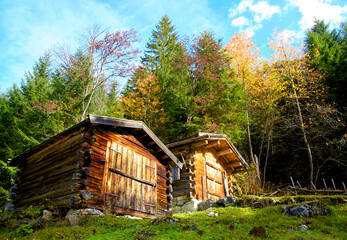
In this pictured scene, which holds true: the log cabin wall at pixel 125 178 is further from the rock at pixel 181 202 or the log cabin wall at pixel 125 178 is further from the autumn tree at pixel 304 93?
the autumn tree at pixel 304 93

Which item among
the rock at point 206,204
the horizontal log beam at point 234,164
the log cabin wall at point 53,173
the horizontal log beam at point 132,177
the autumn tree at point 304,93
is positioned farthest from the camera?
the autumn tree at point 304,93

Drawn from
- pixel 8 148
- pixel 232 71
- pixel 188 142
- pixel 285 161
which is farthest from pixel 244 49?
pixel 8 148

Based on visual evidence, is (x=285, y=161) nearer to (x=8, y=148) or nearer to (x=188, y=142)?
(x=188, y=142)

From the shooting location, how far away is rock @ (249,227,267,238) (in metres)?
6.78

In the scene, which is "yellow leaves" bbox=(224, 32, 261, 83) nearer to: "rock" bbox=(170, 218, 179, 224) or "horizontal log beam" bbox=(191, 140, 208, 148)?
"horizontal log beam" bbox=(191, 140, 208, 148)

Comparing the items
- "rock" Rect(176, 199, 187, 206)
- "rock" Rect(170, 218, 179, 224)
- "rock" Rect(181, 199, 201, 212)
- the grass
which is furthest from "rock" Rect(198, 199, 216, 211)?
"rock" Rect(170, 218, 179, 224)

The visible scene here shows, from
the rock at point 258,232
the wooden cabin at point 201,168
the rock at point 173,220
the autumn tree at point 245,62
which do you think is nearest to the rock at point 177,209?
the wooden cabin at point 201,168

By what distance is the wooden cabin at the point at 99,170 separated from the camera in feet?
30.6

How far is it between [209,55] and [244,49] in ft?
15.4

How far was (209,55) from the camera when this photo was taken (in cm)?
2417

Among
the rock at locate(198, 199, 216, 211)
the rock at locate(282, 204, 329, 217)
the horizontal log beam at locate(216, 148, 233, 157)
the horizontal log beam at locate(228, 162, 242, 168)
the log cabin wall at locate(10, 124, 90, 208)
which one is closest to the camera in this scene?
the rock at locate(282, 204, 329, 217)

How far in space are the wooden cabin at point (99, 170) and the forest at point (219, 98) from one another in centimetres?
677

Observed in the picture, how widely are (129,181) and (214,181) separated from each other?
8.07 metres

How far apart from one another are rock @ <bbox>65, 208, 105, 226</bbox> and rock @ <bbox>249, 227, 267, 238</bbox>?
16.5 feet
